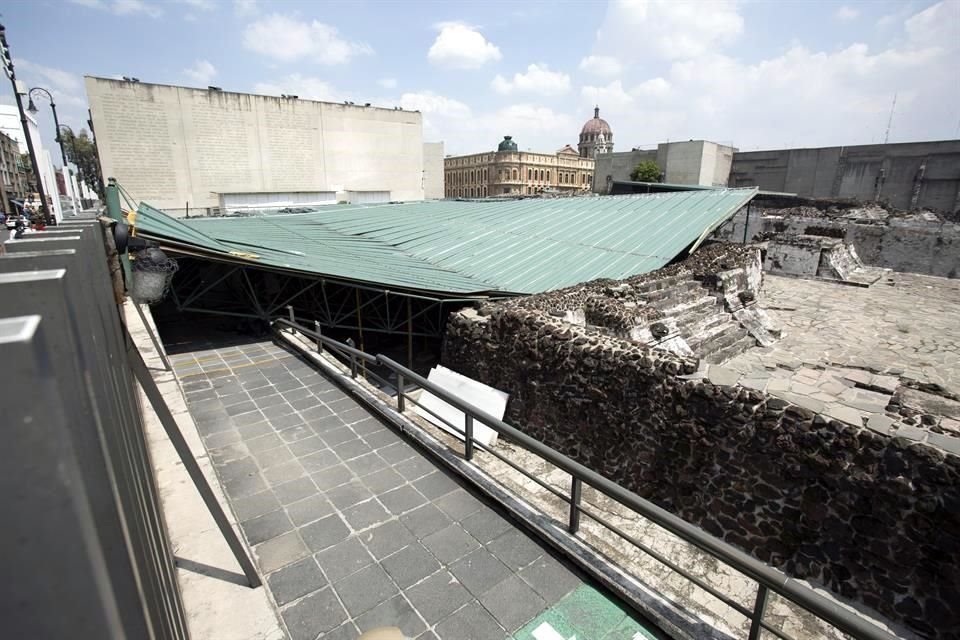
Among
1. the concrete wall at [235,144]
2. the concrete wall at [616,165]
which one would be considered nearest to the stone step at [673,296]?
the concrete wall at [235,144]

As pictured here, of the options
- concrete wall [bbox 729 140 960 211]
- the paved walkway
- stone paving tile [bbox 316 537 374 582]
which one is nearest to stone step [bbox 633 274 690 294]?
the paved walkway

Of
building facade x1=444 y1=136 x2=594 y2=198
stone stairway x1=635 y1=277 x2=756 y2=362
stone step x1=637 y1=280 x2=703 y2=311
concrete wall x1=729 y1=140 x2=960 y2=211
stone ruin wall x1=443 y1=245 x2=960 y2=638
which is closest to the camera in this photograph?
stone ruin wall x1=443 y1=245 x2=960 y2=638

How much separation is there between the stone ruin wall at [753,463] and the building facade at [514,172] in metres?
63.2

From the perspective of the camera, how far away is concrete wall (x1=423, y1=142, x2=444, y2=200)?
155ft

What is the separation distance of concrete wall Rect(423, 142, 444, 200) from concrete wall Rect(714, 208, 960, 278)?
3080cm

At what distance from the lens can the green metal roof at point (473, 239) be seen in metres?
9.96

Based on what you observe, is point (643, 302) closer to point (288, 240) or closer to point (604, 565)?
point (604, 565)

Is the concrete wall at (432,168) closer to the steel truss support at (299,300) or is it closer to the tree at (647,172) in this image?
the tree at (647,172)

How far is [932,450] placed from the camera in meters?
5.05

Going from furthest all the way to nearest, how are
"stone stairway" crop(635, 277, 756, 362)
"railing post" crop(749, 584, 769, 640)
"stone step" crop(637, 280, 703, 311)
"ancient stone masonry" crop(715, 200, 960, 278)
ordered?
Answer: 1. "ancient stone masonry" crop(715, 200, 960, 278)
2. "stone stairway" crop(635, 277, 756, 362)
3. "stone step" crop(637, 280, 703, 311)
4. "railing post" crop(749, 584, 769, 640)

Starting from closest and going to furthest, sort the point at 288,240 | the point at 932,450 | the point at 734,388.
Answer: the point at 932,450, the point at 734,388, the point at 288,240

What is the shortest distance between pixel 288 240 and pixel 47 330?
1285cm

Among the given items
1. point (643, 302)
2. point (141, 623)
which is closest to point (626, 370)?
point (643, 302)

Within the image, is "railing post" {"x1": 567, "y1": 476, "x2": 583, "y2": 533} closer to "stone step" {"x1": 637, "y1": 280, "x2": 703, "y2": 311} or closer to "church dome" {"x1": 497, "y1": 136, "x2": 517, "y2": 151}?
"stone step" {"x1": 637, "y1": 280, "x2": 703, "y2": 311}
